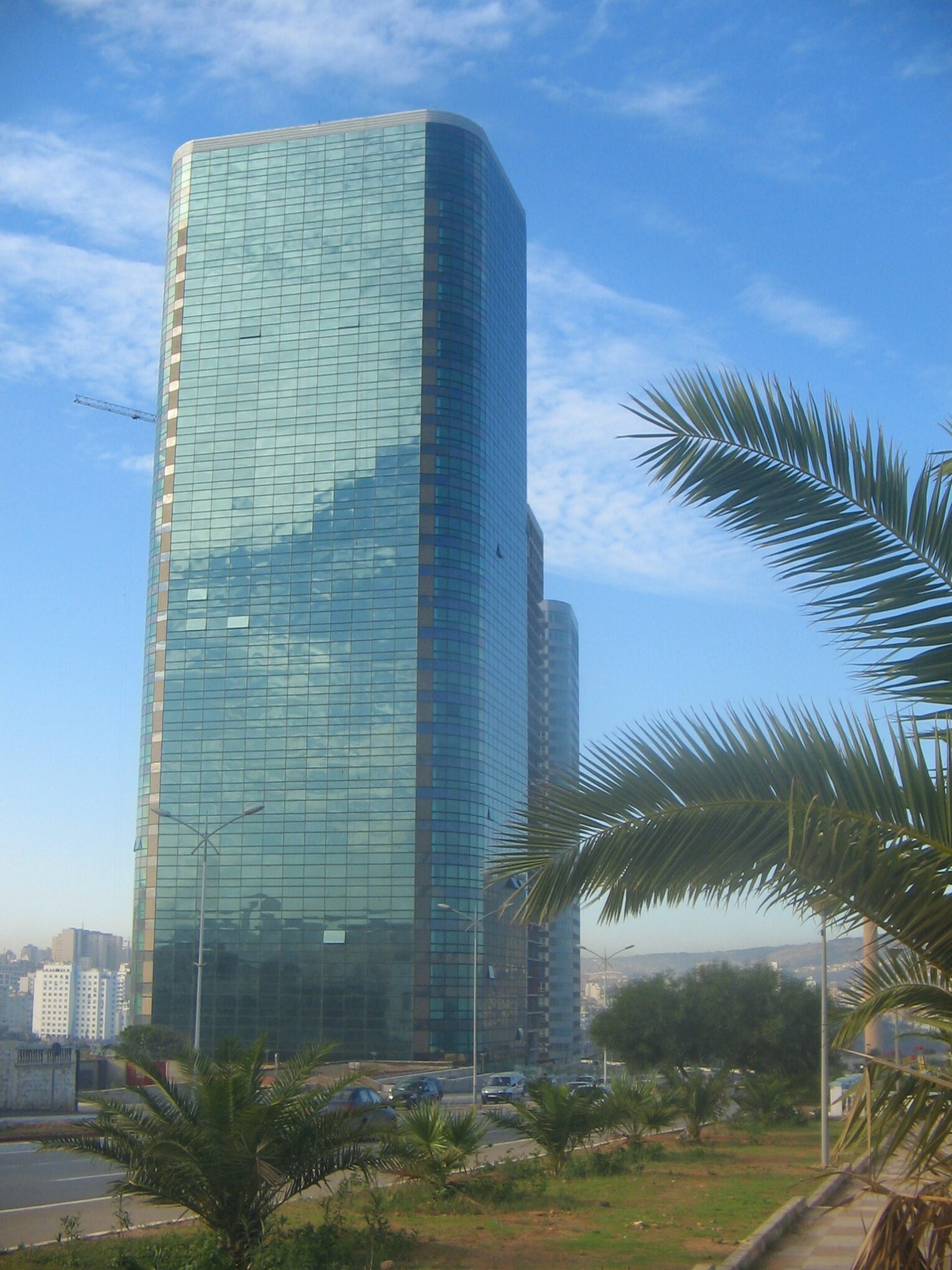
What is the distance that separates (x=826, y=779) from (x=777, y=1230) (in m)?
11.2

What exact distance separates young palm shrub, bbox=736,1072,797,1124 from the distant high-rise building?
127940mm

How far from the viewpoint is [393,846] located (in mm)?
96625

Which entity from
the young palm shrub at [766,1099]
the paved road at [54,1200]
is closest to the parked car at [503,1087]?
the young palm shrub at [766,1099]

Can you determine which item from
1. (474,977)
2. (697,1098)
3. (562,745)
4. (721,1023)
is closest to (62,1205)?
(697,1098)

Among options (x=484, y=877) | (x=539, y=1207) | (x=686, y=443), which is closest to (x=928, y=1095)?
(x=484, y=877)

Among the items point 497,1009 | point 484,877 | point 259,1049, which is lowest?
point 497,1009

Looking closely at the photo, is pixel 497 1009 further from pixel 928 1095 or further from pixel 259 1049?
pixel 928 1095

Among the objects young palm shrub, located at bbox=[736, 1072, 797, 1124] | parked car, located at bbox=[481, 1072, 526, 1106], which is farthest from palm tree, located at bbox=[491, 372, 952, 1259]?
parked car, located at bbox=[481, 1072, 526, 1106]

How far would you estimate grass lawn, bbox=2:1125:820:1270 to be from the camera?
12.1m

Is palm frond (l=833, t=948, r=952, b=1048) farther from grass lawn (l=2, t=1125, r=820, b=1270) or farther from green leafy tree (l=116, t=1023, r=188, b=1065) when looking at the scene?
green leafy tree (l=116, t=1023, r=188, b=1065)

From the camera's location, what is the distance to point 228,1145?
12.0m

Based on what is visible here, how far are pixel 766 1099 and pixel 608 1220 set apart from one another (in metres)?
21.3

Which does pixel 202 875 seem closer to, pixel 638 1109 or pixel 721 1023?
pixel 721 1023

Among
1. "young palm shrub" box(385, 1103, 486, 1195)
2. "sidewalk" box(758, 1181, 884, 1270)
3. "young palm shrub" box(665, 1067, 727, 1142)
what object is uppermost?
"young palm shrub" box(385, 1103, 486, 1195)
